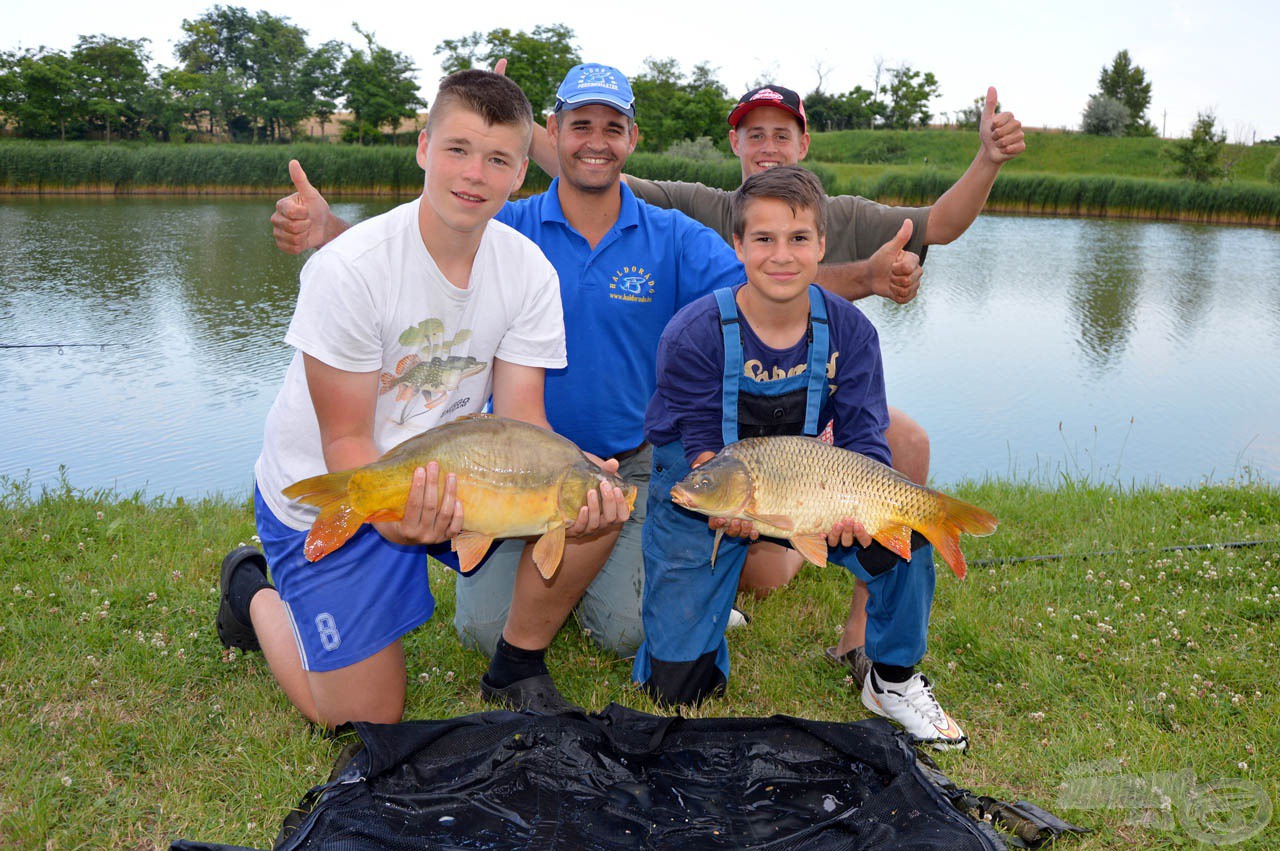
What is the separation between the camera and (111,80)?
3850 cm

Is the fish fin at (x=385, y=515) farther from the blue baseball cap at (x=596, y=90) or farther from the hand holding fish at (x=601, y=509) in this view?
the blue baseball cap at (x=596, y=90)

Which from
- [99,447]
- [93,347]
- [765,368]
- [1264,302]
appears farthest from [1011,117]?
[1264,302]

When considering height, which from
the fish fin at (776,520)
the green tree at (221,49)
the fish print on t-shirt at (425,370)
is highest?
the green tree at (221,49)

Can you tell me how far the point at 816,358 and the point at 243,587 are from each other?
210 centimetres

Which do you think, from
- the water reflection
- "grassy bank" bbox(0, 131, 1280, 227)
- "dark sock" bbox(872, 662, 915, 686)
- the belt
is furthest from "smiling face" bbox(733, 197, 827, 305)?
"grassy bank" bbox(0, 131, 1280, 227)

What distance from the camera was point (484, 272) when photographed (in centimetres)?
287

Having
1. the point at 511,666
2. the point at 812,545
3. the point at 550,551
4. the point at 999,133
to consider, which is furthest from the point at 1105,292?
the point at 550,551

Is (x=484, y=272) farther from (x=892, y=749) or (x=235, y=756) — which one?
(x=892, y=749)

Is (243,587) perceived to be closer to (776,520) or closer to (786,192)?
(776,520)

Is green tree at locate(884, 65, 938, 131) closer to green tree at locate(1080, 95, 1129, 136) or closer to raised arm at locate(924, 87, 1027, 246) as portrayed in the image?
green tree at locate(1080, 95, 1129, 136)

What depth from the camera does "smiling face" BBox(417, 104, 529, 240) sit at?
8.73 feet

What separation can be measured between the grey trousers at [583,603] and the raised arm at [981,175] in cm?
204

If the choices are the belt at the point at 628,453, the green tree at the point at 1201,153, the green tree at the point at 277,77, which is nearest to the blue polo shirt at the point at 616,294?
the belt at the point at 628,453

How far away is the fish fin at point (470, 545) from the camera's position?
2.50 m
